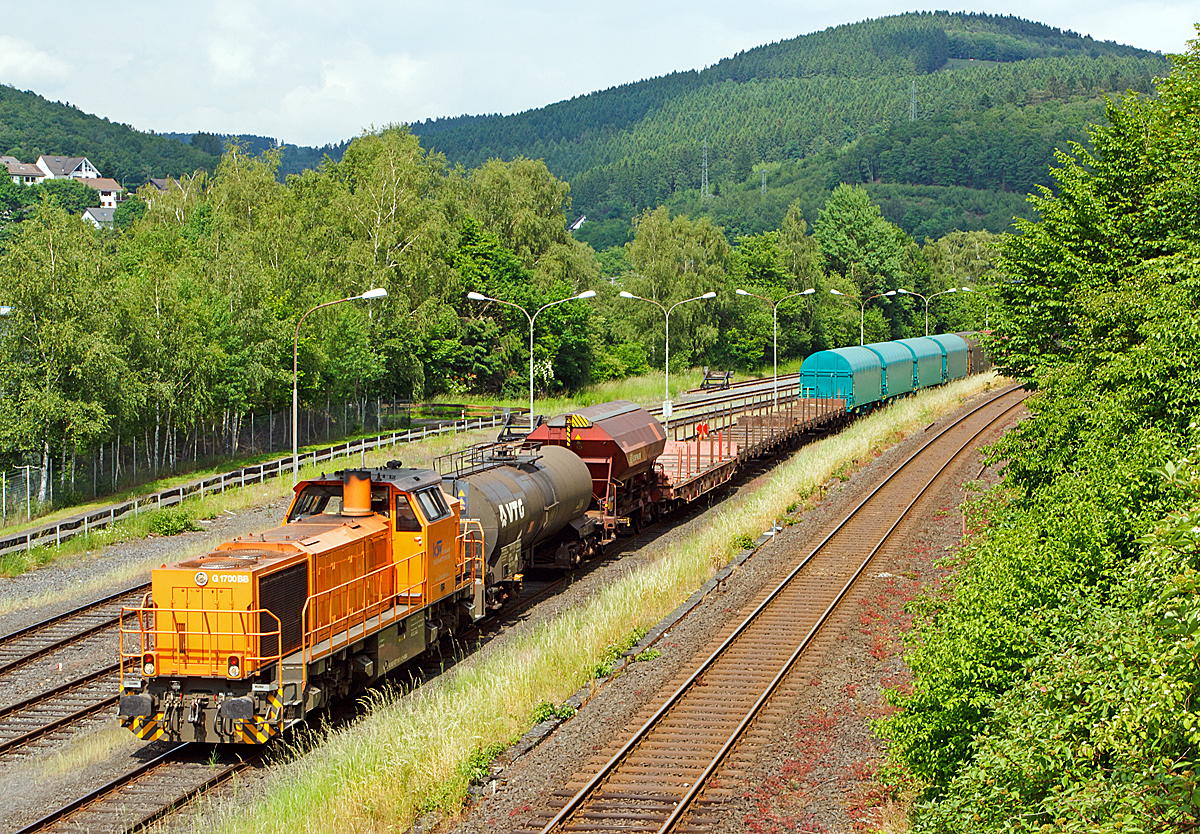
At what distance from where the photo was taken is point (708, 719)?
16312 mm

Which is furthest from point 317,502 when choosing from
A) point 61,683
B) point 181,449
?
point 181,449

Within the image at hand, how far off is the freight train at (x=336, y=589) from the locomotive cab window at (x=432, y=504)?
4 cm

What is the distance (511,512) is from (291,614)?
7.52m

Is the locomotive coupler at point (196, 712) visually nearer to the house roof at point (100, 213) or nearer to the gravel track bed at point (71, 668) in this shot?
the gravel track bed at point (71, 668)

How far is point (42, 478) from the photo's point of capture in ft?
131

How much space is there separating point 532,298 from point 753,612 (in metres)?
53.4

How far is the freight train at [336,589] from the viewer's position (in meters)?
14.9

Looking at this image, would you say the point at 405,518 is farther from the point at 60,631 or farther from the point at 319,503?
the point at 60,631

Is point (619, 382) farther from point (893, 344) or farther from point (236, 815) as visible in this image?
point (236, 815)

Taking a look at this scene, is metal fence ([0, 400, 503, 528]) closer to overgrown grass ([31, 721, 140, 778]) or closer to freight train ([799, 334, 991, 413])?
freight train ([799, 334, 991, 413])

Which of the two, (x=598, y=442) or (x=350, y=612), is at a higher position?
(x=598, y=442)

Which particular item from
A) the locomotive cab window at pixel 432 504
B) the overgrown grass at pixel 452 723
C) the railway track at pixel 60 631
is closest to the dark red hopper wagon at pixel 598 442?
the overgrown grass at pixel 452 723

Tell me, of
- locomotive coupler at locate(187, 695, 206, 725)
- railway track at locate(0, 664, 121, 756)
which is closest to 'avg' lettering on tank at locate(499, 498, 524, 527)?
railway track at locate(0, 664, 121, 756)

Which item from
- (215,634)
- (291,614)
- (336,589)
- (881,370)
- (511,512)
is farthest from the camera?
(881,370)
